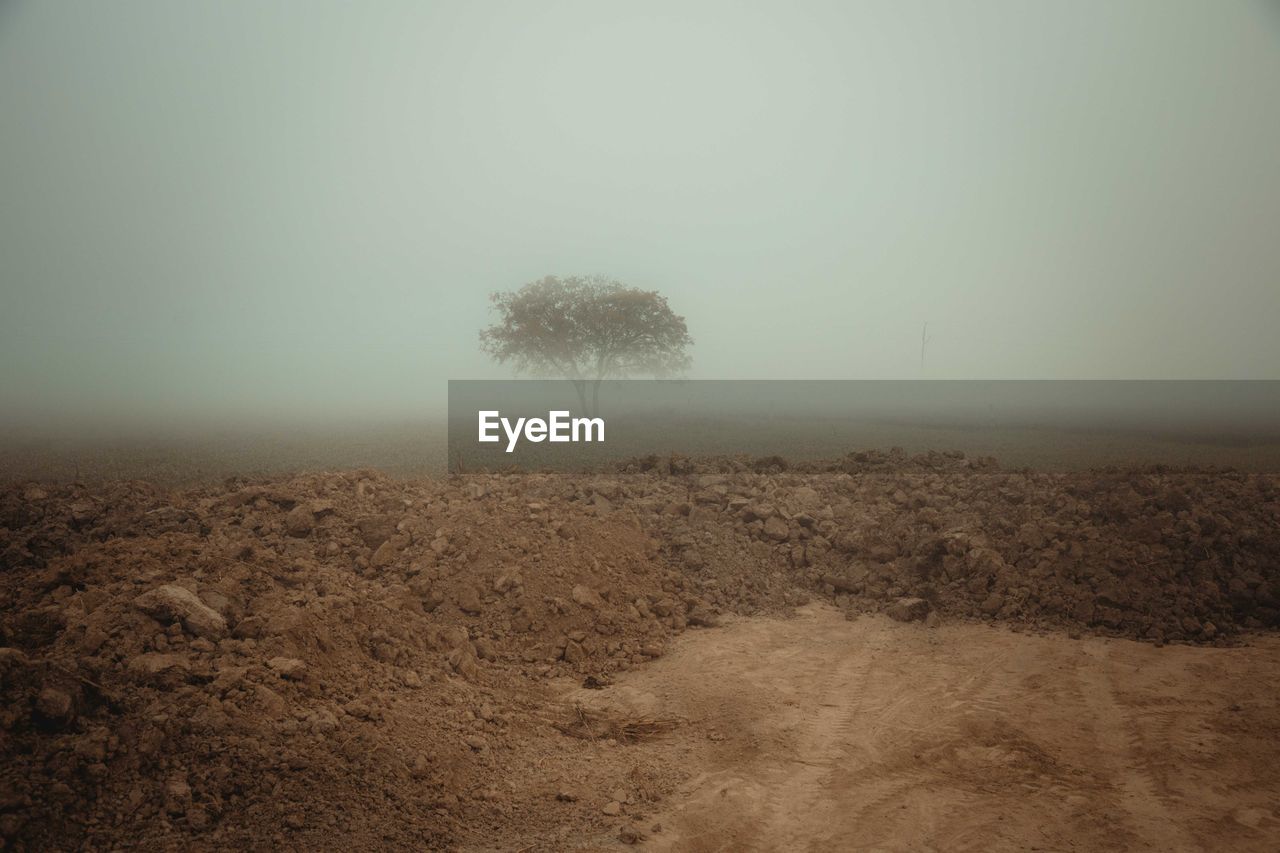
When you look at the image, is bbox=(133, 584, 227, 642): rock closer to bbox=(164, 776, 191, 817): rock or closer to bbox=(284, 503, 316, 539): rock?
bbox=(164, 776, 191, 817): rock

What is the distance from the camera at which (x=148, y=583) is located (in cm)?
614

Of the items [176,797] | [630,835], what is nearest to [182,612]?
[176,797]

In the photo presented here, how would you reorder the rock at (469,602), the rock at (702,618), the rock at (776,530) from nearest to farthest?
the rock at (469,602)
the rock at (702,618)
the rock at (776,530)

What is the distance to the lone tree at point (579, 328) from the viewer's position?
1094 inches

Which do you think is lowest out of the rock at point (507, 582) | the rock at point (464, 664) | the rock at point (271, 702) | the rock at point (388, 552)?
the rock at point (464, 664)

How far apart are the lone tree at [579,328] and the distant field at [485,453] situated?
3.80 metres

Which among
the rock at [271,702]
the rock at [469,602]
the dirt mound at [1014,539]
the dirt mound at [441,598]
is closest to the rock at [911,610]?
the dirt mound at [441,598]

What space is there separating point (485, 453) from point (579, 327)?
27.9ft

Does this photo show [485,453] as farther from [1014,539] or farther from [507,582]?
[1014,539]

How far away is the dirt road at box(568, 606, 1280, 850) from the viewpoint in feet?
14.8

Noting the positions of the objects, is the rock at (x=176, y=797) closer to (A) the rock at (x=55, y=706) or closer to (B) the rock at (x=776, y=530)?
(A) the rock at (x=55, y=706)

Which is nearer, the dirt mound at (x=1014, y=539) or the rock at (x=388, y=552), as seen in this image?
the rock at (x=388, y=552)

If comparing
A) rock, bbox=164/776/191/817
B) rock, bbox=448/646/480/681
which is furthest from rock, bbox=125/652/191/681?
rock, bbox=448/646/480/681

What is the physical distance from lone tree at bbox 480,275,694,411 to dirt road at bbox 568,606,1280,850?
20950mm
